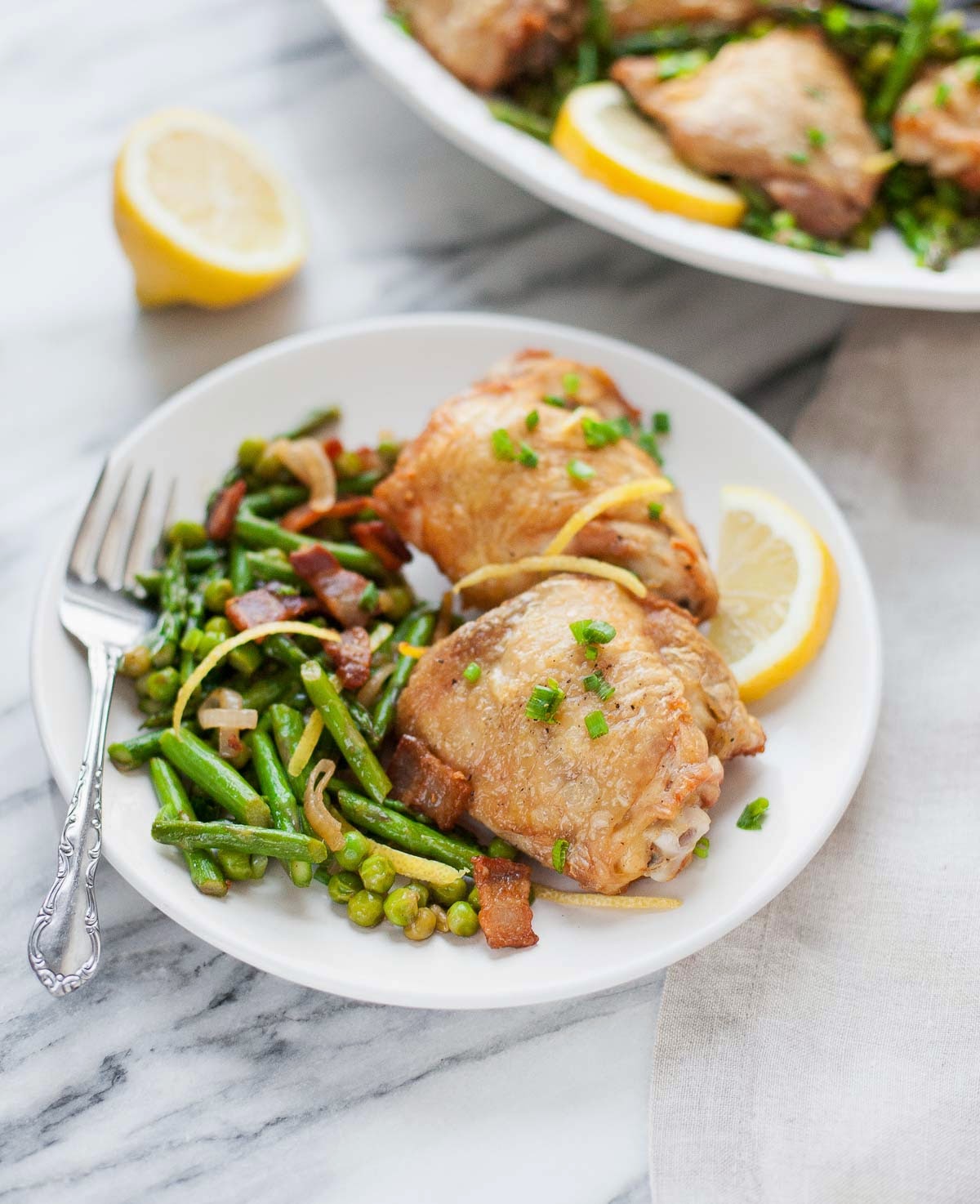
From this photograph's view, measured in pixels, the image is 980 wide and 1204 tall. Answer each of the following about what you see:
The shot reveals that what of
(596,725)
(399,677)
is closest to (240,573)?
(399,677)

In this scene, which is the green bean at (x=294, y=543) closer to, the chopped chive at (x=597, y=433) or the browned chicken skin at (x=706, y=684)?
the chopped chive at (x=597, y=433)

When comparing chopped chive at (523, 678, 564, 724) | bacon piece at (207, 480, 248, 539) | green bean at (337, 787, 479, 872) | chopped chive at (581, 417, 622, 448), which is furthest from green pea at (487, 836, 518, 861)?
bacon piece at (207, 480, 248, 539)

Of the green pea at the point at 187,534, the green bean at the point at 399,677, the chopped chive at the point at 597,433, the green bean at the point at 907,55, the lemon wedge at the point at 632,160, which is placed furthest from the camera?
the green bean at the point at 907,55

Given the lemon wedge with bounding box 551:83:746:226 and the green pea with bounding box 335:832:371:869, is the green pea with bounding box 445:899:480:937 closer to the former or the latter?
the green pea with bounding box 335:832:371:869

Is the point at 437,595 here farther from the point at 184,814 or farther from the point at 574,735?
the point at 184,814

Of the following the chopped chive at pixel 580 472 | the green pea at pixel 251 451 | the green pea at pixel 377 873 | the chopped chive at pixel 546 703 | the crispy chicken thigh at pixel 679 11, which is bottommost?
the green pea at pixel 377 873

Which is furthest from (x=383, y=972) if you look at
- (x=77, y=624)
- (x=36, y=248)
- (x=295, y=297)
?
(x=36, y=248)

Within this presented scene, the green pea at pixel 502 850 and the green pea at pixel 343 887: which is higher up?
the green pea at pixel 343 887

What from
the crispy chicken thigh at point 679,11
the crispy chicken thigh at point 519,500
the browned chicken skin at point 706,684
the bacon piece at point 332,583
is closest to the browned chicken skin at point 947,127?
the crispy chicken thigh at point 679,11
